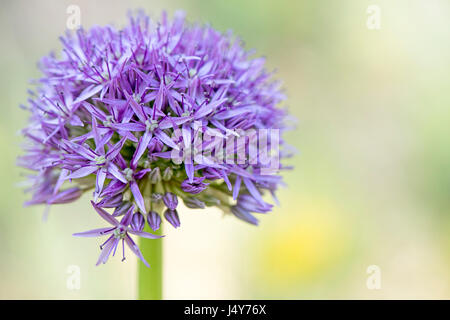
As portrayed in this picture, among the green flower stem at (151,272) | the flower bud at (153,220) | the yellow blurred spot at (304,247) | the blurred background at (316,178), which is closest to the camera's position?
the flower bud at (153,220)

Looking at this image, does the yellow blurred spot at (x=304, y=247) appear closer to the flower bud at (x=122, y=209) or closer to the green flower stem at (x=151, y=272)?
the green flower stem at (x=151, y=272)

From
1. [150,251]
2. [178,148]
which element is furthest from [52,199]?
[178,148]

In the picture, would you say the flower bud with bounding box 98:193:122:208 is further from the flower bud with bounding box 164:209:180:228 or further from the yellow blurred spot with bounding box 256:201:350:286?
the yellow blurred spot with bounding box 256:201:350:286

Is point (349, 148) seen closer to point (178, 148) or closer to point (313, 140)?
point (313, 140)

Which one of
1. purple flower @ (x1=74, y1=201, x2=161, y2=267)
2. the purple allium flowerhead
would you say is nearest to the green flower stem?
the purple allium flowerhead

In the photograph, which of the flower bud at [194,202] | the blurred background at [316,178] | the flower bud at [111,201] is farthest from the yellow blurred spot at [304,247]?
the flower bud at [111,201]

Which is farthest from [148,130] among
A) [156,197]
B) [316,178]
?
[316,178]
